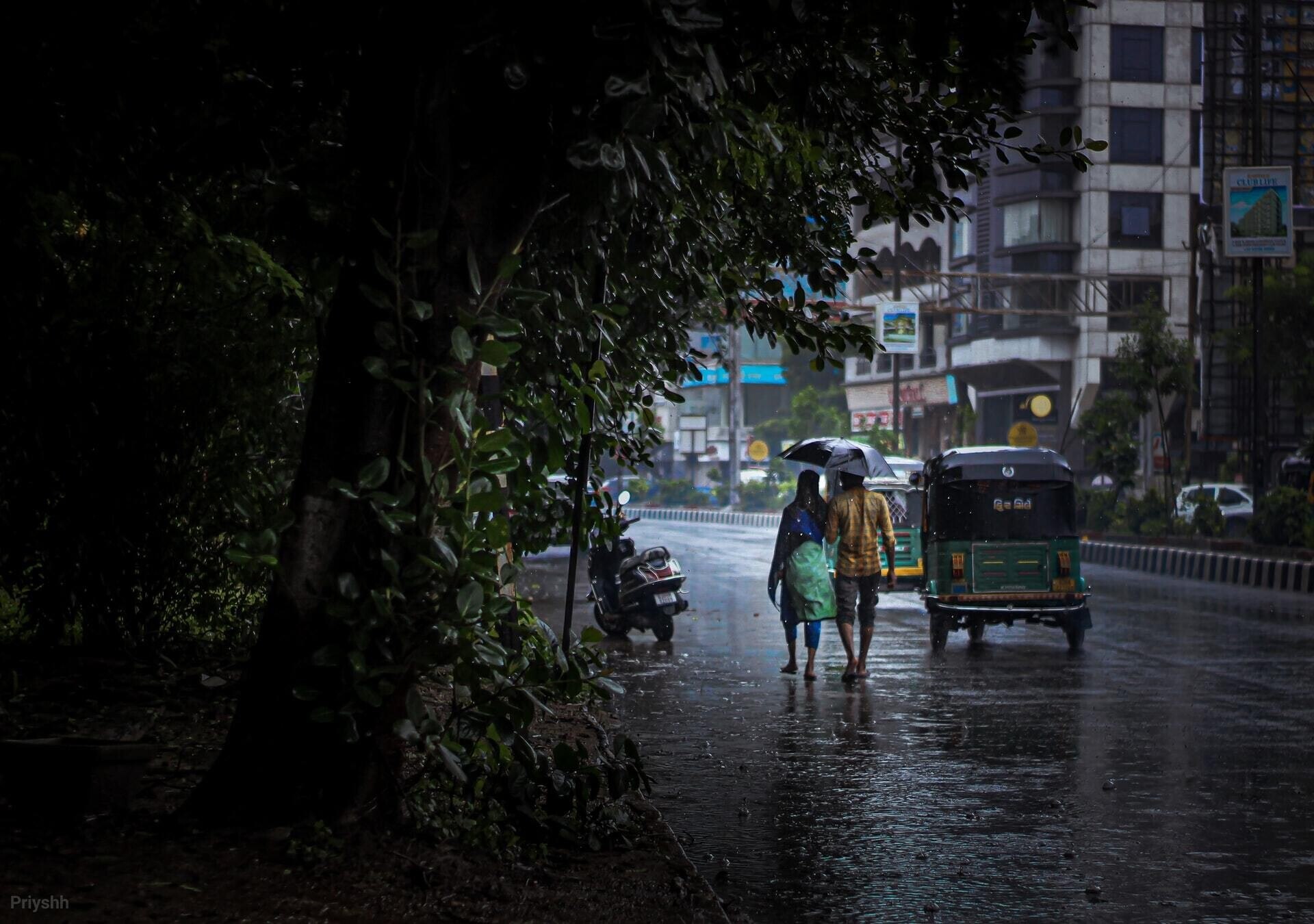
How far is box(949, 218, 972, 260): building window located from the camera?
6253 centimetres

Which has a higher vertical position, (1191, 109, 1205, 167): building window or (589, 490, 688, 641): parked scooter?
(1191, 109, 1205, 167): building window

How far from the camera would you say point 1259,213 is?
32.0 metres

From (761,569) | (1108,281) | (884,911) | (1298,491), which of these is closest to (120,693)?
(884,911)

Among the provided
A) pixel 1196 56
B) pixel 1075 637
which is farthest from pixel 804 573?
pixel 1196 56

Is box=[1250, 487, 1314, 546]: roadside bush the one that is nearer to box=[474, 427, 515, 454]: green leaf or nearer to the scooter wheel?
the scooter wheel

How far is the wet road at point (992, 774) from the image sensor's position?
611 centimetres

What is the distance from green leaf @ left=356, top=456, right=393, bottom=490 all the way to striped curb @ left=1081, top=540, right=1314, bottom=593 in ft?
75.1

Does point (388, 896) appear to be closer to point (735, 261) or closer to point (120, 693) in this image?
point (120, 693)

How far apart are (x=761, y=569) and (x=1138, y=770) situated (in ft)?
66.8

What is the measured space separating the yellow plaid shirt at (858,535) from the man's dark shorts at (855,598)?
0.05 m

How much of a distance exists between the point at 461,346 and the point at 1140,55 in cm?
5655

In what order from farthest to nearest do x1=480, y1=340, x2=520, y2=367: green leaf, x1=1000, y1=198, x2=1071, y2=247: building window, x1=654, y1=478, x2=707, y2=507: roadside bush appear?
x1=654, y1=478, x2=707, y2=507: roadside bush → x1=1000, y1=198, x2=1071, y2=247: building window → x1=480, y1=340, x2=520, y2=367: green leaf

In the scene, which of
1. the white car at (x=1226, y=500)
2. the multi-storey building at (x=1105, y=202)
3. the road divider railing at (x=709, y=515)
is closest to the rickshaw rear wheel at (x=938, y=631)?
the white car at (x=1226, y=500)

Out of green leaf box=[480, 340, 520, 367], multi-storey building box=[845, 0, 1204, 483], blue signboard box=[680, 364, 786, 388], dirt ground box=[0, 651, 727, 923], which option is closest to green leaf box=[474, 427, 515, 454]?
green leaf box=[480, 340, 520, 367]
